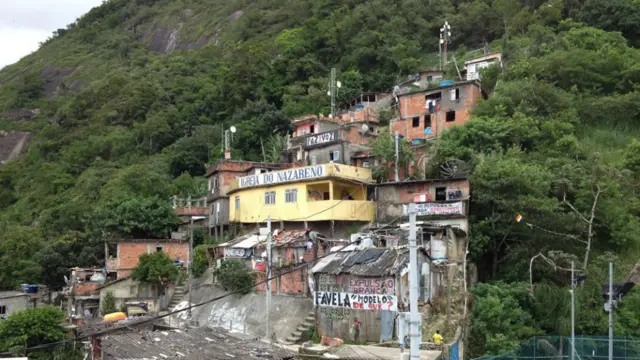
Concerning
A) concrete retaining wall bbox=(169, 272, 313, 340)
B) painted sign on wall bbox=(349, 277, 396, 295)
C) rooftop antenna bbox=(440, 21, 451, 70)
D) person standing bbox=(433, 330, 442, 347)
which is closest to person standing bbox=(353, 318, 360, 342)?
painted sign on wall bbox=(349, 277, 396, 295)

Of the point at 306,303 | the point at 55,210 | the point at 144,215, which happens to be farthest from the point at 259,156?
the point at 306,303

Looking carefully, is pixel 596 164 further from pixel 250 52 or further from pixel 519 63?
pixel 250 52

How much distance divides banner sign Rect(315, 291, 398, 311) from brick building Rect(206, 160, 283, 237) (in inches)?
602

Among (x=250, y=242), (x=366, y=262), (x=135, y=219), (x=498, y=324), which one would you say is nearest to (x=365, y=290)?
(x=366, y=262)

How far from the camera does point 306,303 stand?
2297 centimetres

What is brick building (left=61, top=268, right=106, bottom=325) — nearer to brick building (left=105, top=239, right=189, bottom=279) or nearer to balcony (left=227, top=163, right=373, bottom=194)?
brick building (left=105, top=239, right=189, bottom=279)

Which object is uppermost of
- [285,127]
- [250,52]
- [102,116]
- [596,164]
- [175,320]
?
[250,52]

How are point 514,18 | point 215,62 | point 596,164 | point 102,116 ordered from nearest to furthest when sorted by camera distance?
1. point 596,164
2. point 514,18
3. point 102,116
4. point 215,62

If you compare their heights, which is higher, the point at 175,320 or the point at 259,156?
the point at 259,156

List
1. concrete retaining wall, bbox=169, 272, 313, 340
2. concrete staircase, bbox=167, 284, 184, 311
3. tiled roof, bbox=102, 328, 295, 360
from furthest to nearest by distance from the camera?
concrete staircase, bbox=167, 284, 184, 311
concrete retaining wall, bbox=169, 272, 313, 340
tiled roof, bbox=102, 328, 295, 360

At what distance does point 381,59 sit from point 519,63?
65.2ft

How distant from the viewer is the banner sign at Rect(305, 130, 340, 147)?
3481 cm

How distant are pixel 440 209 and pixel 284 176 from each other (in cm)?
925

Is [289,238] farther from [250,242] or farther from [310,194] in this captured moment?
[310,194]
